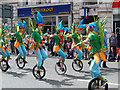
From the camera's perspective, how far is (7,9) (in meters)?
18.2

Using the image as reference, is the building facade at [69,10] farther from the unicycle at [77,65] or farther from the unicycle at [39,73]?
the unicycle at [39,73]

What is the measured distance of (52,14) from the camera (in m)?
22.5

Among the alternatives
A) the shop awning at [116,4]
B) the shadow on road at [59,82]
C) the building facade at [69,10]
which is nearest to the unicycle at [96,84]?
the shadow on road at [59,82]

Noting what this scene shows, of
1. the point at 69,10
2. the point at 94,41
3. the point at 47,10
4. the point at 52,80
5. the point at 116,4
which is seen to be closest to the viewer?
the point at 94,41

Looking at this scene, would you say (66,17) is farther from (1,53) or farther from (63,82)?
(63,82)

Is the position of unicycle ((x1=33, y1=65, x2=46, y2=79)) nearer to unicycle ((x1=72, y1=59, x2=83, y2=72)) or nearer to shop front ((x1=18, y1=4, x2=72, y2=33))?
unicycle ((x1=72, y1=59, x2=83, y2=72))

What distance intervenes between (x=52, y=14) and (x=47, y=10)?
645mm

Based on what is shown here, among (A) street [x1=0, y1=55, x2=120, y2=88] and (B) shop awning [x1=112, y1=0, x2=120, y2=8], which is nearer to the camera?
(A) street [x1=0, y1=55, x2=120, y2=88]

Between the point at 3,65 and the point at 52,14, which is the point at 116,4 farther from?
the point at 3,65

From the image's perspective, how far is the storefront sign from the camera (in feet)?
69.8

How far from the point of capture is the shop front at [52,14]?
21.4 meters

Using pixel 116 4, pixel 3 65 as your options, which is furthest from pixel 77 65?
pixel 116 4

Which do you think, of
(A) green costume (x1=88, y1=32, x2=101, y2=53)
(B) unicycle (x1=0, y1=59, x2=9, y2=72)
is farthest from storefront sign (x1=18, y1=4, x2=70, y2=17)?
(A) green costume (x1=88, y1=32, x2=101, y2=53)

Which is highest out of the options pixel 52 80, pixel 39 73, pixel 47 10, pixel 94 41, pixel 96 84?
pixel 47 10
